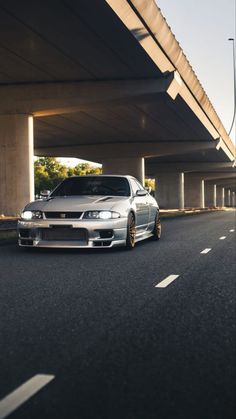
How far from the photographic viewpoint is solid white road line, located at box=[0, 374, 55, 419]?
2.94 metres

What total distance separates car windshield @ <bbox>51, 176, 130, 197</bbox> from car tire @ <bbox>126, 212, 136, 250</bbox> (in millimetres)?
743

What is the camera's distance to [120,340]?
4.37 m

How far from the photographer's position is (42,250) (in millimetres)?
11336

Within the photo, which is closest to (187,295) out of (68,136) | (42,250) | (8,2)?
(42,250)

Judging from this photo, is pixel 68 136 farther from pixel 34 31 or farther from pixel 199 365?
pixel 199 365

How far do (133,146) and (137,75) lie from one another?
22.2m

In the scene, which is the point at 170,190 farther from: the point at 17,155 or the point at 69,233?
the point at 69,233

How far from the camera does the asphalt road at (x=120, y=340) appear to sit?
3.03 meters

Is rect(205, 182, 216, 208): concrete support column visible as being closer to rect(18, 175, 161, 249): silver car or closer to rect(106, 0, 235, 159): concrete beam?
rect(106, 0, 235, 159): concrete beam

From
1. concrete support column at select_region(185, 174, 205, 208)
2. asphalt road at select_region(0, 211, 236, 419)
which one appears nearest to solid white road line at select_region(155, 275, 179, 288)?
asphalt road at select_region(0, 211, 236, 419)

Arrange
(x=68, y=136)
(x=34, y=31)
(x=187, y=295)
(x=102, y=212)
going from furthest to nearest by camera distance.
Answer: (x=68, y=136) < (x=34, y=31) < (x=102, y=212) < (x=187, y=295)

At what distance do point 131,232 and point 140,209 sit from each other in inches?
38.0

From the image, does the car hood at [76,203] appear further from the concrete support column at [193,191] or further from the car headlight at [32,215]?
the concrete support column at [193,191]

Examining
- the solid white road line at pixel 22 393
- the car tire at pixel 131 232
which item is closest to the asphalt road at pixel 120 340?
the solid white road line at pixel 22 393
